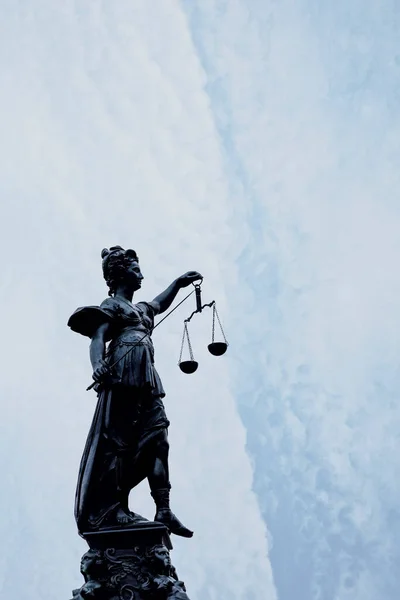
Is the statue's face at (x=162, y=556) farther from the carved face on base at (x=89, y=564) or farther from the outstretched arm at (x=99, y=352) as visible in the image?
the outstretched arm at (x=99, y=352)

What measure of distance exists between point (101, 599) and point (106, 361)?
279cm

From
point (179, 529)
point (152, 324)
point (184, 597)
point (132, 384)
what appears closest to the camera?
point (184, 597)

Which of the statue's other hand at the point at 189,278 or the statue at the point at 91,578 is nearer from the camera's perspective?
the statue at the point at 91,578

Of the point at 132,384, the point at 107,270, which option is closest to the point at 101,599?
the point at 132,384

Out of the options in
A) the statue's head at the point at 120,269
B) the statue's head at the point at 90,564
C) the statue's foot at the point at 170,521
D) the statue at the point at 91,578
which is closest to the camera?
the statue at the point at 91,578

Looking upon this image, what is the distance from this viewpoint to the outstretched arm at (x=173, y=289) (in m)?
12.0

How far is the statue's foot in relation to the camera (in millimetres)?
9781

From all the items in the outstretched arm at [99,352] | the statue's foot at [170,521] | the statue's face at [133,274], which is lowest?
the statue's foot at [170,521]

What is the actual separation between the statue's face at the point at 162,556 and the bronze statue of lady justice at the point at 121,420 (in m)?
0.34

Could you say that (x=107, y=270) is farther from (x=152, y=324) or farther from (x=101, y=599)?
(x=101, y=599)

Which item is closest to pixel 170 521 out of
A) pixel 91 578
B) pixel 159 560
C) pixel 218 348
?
pixel 159 560

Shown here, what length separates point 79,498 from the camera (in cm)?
990

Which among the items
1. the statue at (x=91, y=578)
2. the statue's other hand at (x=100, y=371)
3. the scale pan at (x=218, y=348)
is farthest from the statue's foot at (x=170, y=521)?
the scale pan at (x=218, y=348)

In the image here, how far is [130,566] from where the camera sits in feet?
30.8
